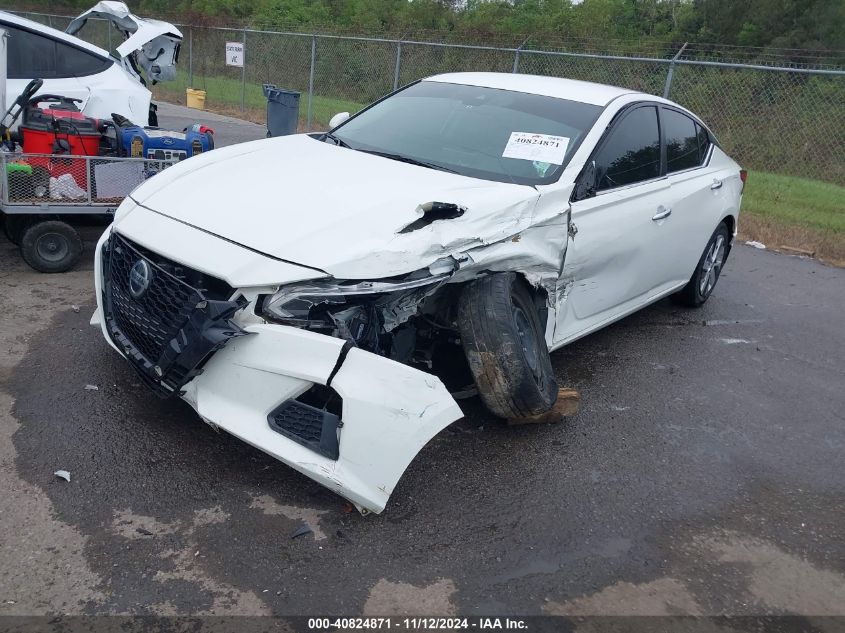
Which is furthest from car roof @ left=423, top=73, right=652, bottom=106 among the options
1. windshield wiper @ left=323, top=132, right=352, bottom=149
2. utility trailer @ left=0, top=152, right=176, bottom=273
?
utility trailer @ left=0, top=152, right=176, bottom=273

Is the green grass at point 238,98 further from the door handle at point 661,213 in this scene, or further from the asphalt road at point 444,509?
the asphalt road at point 444,509

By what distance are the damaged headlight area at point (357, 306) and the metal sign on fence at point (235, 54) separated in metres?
16.6

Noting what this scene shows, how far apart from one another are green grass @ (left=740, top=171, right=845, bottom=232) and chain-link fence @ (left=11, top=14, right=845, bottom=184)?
0.46 meters

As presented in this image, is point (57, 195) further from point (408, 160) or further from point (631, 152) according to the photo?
point (631, 152)

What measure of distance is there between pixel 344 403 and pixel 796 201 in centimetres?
1061

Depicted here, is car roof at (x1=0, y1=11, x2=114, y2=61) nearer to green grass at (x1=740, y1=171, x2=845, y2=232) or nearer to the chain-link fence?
the chain-link fence

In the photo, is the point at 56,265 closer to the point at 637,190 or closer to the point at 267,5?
the point at 637,190

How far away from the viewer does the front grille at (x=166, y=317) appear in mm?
3094

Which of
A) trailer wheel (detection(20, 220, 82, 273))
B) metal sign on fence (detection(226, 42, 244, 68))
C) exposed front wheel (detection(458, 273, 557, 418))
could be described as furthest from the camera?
metal sign on fence (detection(226, 42, 244, 68))

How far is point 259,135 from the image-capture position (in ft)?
48.4

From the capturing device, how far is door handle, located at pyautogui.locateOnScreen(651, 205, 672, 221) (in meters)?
4.98

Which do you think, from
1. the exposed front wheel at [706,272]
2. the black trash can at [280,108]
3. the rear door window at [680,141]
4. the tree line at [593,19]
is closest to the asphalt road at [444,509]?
the exposed front wheel at [706,272]

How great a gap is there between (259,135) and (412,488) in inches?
491

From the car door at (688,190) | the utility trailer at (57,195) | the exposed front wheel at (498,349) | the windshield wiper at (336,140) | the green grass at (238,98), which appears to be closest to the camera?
the exposed front wheel at (498,349)
